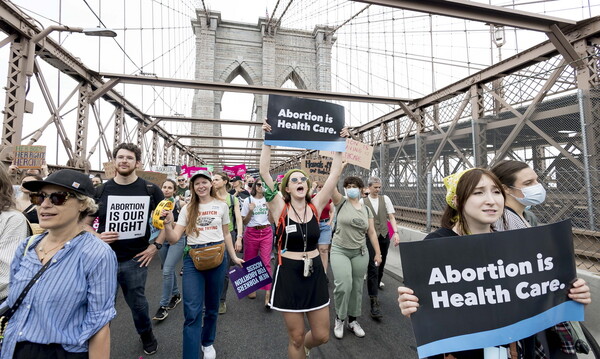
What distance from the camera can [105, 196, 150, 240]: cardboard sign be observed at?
2604 millimetres

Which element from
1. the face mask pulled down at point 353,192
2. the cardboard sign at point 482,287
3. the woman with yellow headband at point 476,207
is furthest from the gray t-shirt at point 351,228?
the cardboard sign at point 482,287

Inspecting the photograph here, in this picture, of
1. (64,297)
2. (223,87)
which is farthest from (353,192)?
(223,87)

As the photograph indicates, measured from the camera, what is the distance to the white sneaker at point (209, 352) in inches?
107

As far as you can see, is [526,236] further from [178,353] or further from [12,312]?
[178,353]

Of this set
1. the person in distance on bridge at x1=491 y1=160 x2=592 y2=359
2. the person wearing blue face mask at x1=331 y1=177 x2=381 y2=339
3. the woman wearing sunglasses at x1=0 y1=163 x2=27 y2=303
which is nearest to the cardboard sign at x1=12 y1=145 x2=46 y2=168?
the woman wearing sunglasses at x1=0 y1=163 x2=27 y2=303

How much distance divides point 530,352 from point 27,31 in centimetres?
842

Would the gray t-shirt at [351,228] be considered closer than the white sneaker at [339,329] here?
No

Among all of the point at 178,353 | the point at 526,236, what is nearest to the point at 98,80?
the point at 178,353

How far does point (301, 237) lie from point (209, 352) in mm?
1622

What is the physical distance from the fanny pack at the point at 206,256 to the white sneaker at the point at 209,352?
33.7 inches

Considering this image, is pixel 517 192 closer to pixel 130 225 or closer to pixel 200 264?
pixel 200 264

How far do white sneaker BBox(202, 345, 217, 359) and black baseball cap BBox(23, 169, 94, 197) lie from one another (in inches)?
82.1

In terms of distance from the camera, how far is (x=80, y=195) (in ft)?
4.88

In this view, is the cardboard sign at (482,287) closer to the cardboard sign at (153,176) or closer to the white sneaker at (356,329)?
the white sneaker at (356,329)
